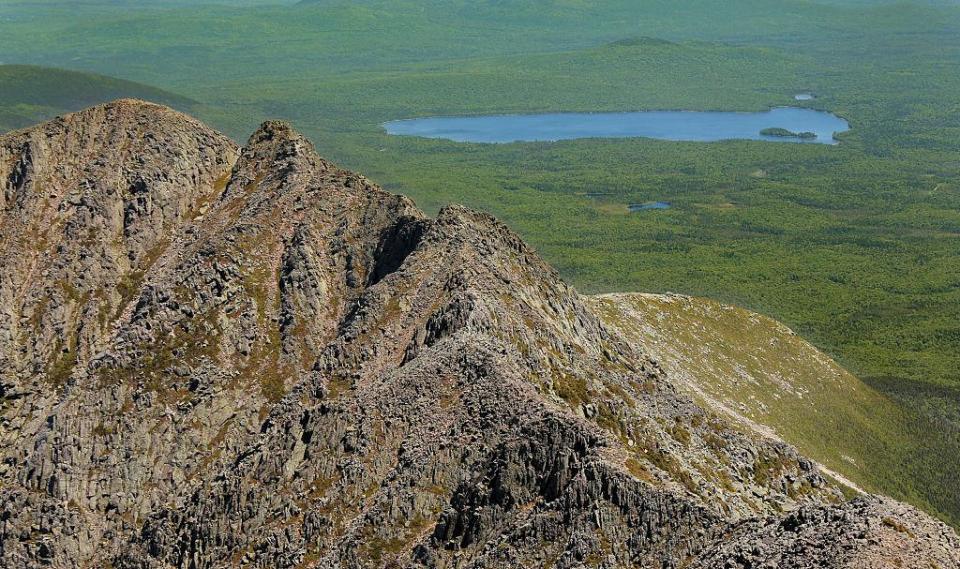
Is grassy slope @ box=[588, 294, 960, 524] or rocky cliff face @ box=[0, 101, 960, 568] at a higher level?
rocky cliff face @ box=[0, 101, 960, 568]

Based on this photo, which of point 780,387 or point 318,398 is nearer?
point 318,398

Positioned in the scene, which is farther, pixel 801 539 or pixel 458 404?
pixel 458 404

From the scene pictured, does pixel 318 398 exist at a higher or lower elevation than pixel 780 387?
higher

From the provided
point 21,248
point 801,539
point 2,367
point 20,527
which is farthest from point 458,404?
point 21,248

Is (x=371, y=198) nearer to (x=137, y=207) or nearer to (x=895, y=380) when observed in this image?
(x=137, y=207)

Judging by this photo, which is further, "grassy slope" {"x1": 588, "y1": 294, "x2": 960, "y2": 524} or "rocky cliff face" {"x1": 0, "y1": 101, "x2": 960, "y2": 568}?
"grassy slope" {"x1": 588, "y1": 294, "x2": 960, "y2": 524}
